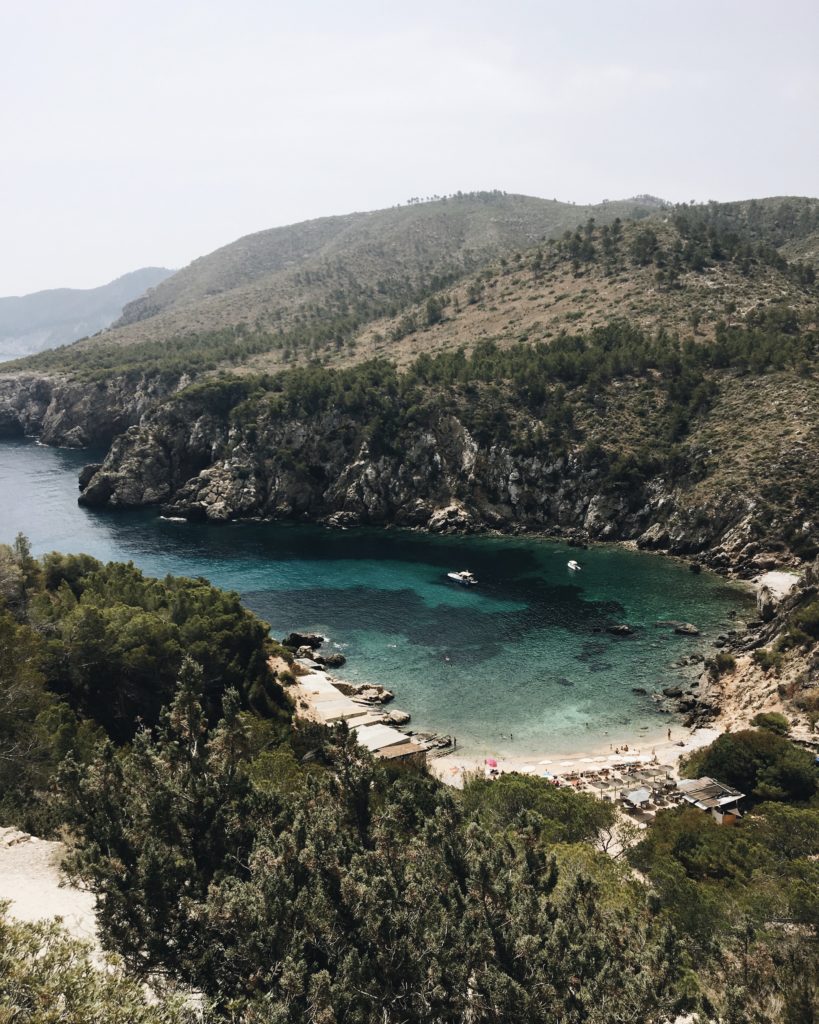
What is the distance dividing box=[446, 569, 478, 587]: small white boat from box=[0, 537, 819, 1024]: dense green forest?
52.1 meters

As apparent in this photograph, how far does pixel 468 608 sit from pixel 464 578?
802 cm

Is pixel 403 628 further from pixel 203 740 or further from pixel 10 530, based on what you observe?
Result: pixel 10 530


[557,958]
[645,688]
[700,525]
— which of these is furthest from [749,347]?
[557,958]

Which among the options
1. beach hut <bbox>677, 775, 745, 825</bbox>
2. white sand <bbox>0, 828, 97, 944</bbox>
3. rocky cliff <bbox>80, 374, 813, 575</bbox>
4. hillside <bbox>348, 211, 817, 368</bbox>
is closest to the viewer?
white sand <bbox>0, 828, 97, 944</bbox>

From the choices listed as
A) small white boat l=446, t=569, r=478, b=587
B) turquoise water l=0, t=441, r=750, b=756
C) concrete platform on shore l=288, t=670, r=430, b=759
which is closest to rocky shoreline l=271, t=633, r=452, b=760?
concrete platform on shore l=288, t=670, r=430, b=759

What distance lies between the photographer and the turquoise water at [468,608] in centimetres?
5447

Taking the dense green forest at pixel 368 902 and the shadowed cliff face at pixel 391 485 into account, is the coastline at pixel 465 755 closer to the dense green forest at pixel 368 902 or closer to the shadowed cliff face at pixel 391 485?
the dense green forest at pixel 368 902

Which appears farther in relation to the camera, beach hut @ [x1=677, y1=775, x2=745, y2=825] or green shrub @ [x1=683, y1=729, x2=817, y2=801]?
green shrub @ [x1=683, y1=729, x2=817, y2=801]

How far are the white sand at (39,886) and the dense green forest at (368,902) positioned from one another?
1.61m

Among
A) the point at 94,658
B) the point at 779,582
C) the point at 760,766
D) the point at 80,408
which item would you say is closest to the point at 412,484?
the point at 779,582

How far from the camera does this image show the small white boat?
8268cm

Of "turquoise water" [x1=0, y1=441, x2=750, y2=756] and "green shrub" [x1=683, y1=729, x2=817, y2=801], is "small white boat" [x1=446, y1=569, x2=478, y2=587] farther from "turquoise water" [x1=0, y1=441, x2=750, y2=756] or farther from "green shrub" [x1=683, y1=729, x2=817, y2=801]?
"green shrub" [x1=683, y1=729, x2=817, y2=801]

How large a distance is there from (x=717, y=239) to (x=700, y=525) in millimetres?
88923

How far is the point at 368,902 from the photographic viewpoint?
1672 centimetres
